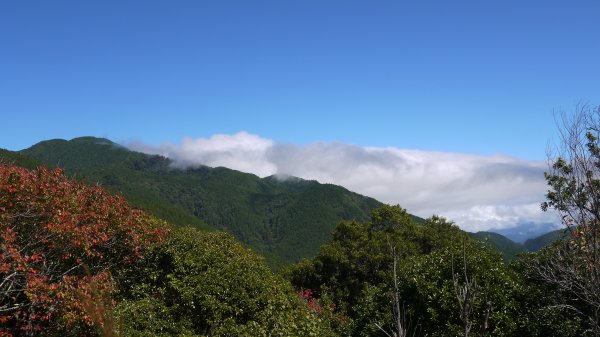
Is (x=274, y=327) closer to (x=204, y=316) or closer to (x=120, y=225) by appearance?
(x=204, y=316)

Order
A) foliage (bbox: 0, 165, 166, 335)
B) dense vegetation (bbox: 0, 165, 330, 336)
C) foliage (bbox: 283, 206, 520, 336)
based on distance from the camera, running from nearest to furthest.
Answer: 1. foliage (bbox: 0, 165, 166, 335)
2. dense vegetation (bbox: 0, 165, 330, 336)
3. foliage (bbox: 283, 206, 520, 336)

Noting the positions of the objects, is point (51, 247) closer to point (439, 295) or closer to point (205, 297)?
point (205, 297)

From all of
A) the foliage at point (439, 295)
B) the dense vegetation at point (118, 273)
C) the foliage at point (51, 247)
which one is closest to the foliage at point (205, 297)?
the dense vegetation at point (118, 273)

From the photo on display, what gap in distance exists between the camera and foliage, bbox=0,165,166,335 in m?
12.1

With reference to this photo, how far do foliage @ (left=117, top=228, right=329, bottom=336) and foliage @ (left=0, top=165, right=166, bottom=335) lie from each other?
41.5 inches

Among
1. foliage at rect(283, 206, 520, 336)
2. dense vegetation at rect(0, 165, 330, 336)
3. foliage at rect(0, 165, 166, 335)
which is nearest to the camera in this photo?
foliage at rect(0, 165, 166, 335)

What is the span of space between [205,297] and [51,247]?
498cm

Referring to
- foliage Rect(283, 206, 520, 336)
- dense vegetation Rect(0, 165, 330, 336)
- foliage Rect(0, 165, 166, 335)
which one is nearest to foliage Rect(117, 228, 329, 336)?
dense vegetation Rect(0, 165, 330, 336)

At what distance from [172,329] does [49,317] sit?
3.49 metres

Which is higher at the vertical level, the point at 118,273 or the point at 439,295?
the point at 439,295

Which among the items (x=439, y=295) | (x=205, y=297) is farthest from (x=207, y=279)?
(x=439, y=295)

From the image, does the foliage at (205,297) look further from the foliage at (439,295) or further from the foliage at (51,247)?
the foliage at (439,295)

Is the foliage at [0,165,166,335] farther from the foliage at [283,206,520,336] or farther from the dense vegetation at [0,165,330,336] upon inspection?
the foliage at [283,206,520,336]

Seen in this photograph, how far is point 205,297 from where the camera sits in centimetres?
1418
